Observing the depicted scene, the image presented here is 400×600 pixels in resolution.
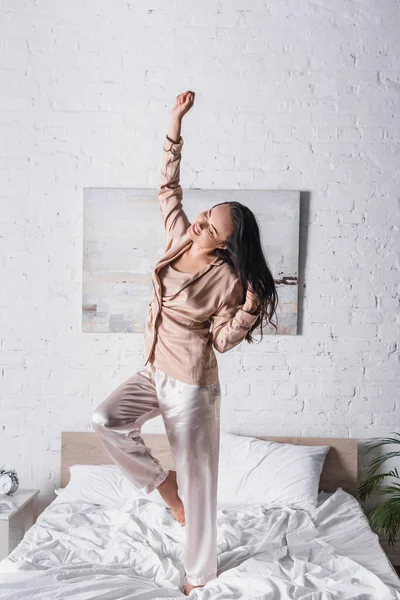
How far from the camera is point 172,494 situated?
2492mm

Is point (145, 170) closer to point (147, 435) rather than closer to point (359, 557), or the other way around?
point (147, 435)

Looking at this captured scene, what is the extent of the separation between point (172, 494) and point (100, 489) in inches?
32.7

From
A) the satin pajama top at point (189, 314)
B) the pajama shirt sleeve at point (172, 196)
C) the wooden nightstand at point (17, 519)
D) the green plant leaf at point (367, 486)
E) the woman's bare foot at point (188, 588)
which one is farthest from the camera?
the green plant leaf at point (367, 486)

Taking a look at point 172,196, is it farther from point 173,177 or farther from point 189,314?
point 189,314

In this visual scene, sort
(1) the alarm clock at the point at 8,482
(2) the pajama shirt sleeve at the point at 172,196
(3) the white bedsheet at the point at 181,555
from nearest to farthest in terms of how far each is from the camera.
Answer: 1. (3) the white bedsheet at the point at 181,555
2. (2) the pajama shirt sleeve at the point at 172,196
3. (1) the alarm clock at the point at 8,482

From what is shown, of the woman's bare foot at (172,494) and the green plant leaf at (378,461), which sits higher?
the woman's bare foot at (172,494)

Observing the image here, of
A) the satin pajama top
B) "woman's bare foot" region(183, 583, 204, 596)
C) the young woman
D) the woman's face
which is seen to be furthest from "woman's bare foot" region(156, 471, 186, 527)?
the woman's face

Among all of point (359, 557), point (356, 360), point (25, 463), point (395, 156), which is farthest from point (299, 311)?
point (25, 463)

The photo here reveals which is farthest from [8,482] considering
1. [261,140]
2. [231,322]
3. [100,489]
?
[261,140]

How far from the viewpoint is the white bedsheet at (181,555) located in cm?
209

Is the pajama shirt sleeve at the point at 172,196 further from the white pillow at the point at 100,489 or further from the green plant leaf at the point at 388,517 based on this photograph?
the green plant leaf at the point at 388,517

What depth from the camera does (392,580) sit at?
7.48ft

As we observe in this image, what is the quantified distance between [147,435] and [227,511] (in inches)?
28.6

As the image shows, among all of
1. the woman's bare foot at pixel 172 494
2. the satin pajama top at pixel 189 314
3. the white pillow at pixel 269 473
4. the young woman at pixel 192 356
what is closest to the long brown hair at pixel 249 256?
the young woman at pixel 192 356
